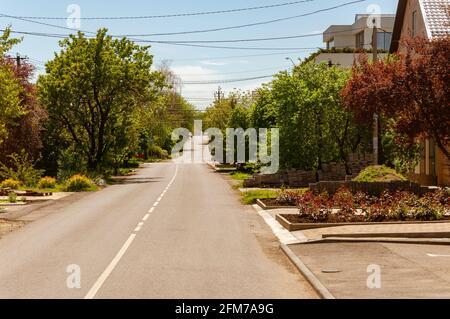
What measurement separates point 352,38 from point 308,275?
66.3 metres

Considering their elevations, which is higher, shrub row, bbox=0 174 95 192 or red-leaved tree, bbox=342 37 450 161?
red-leaved tree, bbox=342 37 450 161

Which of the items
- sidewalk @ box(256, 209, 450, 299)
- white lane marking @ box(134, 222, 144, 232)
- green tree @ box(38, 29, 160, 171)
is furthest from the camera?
green tree @ box(38, 29, 160, 171)

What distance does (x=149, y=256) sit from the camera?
13.9m

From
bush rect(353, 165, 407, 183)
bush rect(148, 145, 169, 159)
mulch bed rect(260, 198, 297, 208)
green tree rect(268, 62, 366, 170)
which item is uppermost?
green tree rect(268, 62, 366, 170)

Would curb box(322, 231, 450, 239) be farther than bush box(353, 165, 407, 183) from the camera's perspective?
No

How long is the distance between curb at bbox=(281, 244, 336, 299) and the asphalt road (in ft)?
0.42

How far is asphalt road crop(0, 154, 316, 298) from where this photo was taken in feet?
34.4

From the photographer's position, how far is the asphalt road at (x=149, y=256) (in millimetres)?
10492

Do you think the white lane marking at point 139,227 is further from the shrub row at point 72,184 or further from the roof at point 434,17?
the roof at point 434,17

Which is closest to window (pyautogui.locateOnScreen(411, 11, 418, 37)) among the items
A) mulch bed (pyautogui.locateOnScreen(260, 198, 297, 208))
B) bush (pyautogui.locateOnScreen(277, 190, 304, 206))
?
mulch bed (pyautogui.locateOnScreen(260, 198, 297, 208))

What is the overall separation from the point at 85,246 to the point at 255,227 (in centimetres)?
588

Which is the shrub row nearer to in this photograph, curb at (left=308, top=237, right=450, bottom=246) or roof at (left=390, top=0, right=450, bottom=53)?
roof at (left=390, top=0, right=450, bottom=53)

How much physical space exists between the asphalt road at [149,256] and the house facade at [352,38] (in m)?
38.5

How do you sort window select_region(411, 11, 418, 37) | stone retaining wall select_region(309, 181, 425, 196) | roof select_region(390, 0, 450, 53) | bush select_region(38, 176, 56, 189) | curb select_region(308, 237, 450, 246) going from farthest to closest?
bush select_region(38, 176, 56, 189) → window select_region(411, 11, 418, 37) → roof select_region(390, 0, 450, 53) → stone retaining wall select_region(309, 181, 425, 196) → curb select_region(308, 237, 450, 246)
